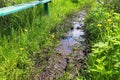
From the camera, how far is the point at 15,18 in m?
5.19

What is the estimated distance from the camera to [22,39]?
14.4 ft

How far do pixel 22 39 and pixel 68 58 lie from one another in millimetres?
891

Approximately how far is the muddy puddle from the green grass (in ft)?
0.72

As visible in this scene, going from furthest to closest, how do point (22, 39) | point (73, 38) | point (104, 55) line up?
point (73, 38) < point (22, 39) < point (104, 55)

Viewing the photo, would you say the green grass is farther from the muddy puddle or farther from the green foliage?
the green foliage

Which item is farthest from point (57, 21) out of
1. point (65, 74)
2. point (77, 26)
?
point (65, 74)

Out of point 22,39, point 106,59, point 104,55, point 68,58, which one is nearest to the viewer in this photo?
point 106,59

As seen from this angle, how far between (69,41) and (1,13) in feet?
4.53

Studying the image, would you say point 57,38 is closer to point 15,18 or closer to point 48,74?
point 15,18

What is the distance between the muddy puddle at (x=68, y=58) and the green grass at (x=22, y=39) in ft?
0.72

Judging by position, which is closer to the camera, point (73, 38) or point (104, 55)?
point (104, 55)

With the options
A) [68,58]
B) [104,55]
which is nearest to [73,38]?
[68,58]

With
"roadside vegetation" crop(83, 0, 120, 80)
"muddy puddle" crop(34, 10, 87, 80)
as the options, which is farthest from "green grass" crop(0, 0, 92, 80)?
"roadside vegetation" crop(83, 0, 120, 80)

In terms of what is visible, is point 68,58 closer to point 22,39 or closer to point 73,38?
point 22,39
